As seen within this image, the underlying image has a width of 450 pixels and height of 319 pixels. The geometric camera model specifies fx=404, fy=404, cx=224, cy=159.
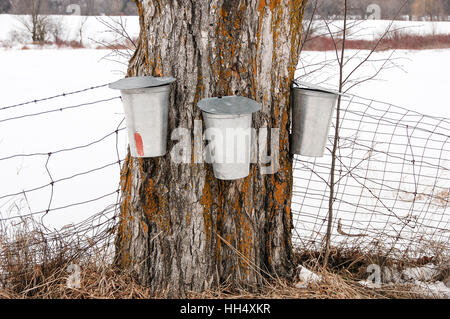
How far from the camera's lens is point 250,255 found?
7.44 ft

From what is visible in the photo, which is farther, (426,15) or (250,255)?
(426,15)

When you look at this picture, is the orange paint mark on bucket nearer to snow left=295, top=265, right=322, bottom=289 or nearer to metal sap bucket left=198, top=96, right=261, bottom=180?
metal sap bucket left=198, top=96, right=261, bottom=180

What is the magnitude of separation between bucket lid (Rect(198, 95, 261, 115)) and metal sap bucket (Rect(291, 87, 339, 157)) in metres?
0.34

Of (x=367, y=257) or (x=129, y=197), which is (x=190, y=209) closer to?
(x=129, y=197)

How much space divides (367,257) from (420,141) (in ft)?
14.1

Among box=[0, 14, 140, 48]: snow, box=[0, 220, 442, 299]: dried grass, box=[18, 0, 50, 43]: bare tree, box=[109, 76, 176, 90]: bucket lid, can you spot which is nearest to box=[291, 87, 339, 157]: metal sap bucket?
box=[109, 76, 176, 90]: bucket lid

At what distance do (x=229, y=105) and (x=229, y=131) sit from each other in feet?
0.41

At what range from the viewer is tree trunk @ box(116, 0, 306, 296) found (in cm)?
203

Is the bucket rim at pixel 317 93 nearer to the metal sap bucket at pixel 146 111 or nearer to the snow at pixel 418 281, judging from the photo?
the metal sap bucket at pixel 146 111

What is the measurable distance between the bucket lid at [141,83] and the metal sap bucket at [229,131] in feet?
0.66

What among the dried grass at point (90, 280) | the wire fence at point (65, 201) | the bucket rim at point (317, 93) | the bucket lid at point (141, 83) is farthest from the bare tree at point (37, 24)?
the bucket rim at point (317, 93)

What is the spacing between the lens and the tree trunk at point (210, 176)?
6.64 ft

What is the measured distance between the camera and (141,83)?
6.15ft
